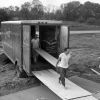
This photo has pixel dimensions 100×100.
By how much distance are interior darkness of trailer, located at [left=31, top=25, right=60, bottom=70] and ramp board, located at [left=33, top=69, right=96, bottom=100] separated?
0.49 m

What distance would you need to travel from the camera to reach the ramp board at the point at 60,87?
845 centimetres

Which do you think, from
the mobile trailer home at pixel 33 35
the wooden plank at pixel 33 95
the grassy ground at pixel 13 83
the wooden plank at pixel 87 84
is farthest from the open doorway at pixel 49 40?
the wooden plank at pixel 33 95

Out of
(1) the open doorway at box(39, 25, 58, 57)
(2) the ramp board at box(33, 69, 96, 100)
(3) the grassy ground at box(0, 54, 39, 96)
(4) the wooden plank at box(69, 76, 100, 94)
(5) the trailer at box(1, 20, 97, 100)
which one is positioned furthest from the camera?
(1) the open doorway at box(39, 25, 58, 57)

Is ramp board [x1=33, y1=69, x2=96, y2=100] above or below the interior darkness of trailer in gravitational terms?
below

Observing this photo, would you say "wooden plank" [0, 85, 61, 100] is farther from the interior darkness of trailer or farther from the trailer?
the interior darkness of trailer

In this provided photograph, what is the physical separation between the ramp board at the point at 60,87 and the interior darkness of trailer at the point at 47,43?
0.49 m

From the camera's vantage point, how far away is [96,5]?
97500 mm

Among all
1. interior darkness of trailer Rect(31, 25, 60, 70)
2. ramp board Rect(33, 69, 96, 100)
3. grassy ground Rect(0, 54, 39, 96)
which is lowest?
grassy ground Rect(0, 54, 39, 96)

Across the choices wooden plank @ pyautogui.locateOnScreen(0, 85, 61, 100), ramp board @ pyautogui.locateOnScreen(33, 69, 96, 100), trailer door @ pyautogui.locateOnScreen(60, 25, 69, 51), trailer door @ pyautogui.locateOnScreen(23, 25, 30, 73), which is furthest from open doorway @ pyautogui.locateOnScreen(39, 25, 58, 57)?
wooden plank @ pyautogui.locateOnScreen(0, 85, 61, 100)

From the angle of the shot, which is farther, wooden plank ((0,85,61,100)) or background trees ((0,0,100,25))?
background trees ((0,0,100,25))

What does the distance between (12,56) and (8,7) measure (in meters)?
67.1

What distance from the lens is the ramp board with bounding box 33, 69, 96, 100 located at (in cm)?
845

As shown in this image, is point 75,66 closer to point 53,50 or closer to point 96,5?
point 53,50

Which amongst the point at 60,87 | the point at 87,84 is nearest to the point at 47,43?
the point at 87,84
